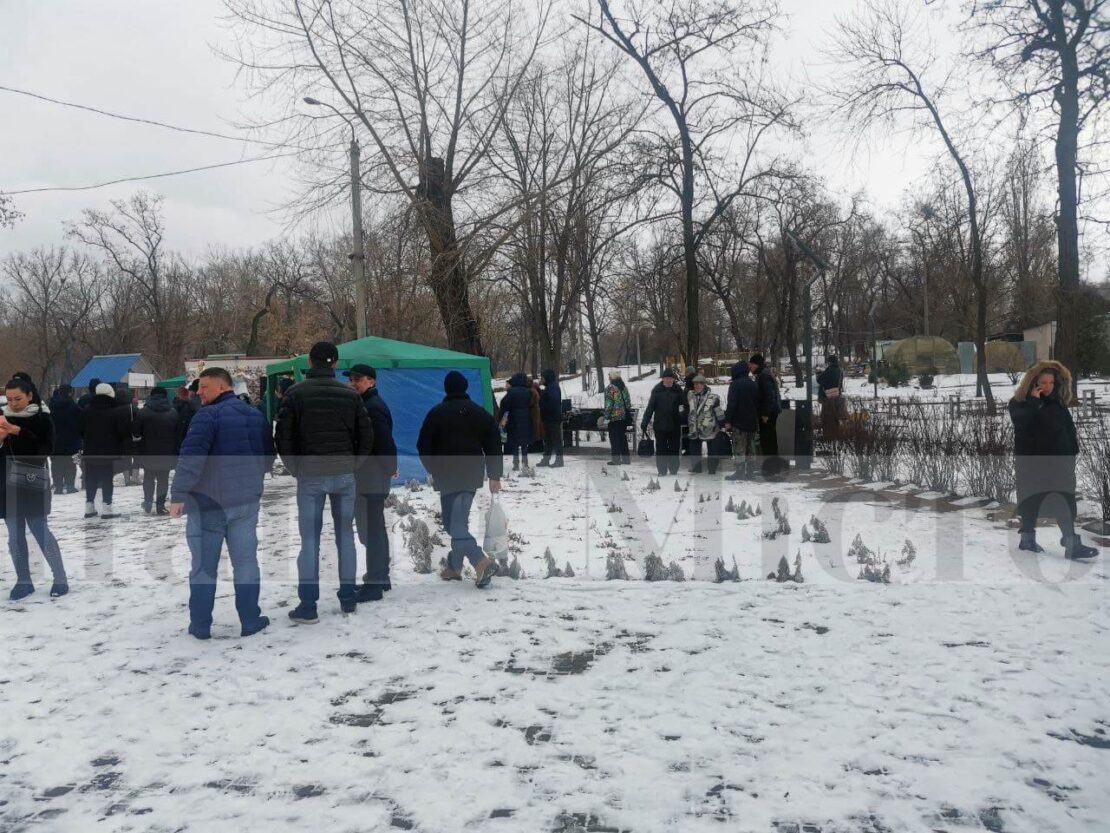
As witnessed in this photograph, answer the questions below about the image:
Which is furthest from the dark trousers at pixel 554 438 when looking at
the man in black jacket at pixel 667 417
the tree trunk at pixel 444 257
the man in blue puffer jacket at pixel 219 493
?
the man in blue puffer jacket at pixel 219 493

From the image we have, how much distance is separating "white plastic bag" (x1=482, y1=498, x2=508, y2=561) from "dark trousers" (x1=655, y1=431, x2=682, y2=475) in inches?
253

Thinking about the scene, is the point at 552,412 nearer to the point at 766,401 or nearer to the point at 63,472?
the point at 766,401

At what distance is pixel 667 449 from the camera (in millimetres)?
13766

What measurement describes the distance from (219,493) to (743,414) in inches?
342

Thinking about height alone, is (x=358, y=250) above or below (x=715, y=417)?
above

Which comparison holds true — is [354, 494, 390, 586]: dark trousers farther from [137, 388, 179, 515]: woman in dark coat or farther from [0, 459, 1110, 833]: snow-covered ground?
[137, 388, 179, 515]: woman in dark coat

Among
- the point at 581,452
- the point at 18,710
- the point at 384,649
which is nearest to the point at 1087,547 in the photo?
the point at 384,649

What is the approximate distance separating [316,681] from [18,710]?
4.92ft

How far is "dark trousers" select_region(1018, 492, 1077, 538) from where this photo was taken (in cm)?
734

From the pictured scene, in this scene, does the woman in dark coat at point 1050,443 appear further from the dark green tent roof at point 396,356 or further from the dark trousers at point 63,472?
the dark trousers at point 63,472

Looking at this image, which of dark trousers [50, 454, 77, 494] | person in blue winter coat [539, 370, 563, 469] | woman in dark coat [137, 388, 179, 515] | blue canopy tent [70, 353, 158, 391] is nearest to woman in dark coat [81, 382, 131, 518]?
woman in dark coat [137, 388, 179, 515]

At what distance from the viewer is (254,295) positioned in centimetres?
6406

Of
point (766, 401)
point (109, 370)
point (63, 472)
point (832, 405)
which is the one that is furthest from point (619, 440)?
point (109, 370)

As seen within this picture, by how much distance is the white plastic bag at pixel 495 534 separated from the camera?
23.7 feet
